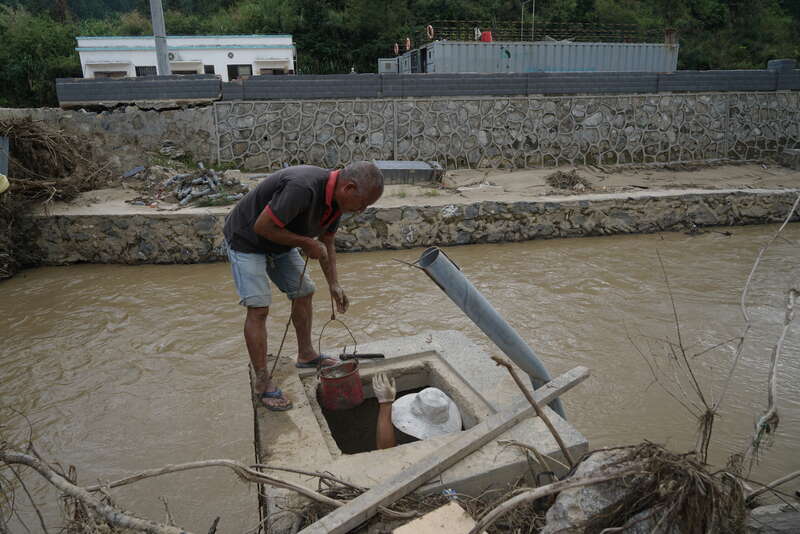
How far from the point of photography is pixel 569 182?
9.62 m

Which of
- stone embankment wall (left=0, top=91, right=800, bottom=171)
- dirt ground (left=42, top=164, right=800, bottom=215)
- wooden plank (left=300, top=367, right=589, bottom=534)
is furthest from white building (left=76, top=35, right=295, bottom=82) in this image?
wooden plank (left=300, top=367, right=589, bottom=534)

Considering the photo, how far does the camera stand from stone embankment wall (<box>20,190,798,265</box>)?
23.8 ft

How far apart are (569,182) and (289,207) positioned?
7.88m

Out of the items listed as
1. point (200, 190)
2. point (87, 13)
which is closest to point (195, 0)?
point (87, 13)

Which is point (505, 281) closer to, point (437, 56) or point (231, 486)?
point (231, 486)

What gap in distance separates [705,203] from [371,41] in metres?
A: 20.5

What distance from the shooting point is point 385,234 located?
26.0 feet

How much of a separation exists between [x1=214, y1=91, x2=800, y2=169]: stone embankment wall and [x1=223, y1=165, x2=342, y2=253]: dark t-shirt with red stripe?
24.3ft

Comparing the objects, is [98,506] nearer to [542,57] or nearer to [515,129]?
[515,129]

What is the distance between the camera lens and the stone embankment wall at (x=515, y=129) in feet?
33.1

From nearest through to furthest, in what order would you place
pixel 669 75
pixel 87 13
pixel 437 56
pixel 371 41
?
pixel 669 75, pixel 437 56, pixel 371 41, pixel 87 13

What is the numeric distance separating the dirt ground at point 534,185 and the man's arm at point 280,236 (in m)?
5.01

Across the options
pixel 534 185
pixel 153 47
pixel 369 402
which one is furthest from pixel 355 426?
pixel 153 47

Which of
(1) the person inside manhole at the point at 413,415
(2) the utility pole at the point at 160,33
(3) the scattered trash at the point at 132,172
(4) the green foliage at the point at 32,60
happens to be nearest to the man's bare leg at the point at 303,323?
(1) the person inside manhole at the point at 413,415
